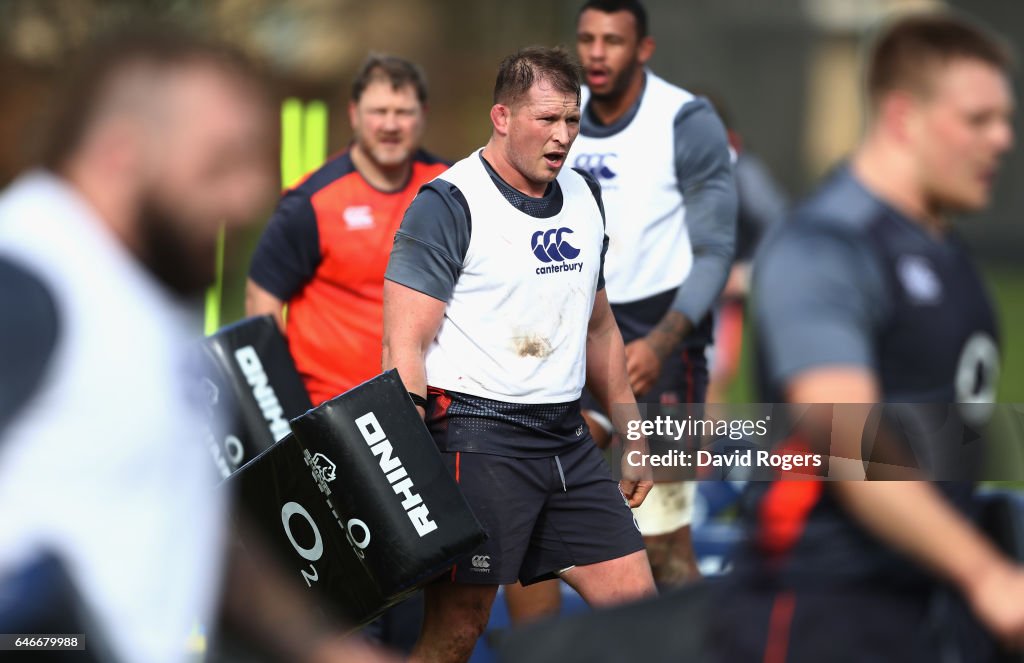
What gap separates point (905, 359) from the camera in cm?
295

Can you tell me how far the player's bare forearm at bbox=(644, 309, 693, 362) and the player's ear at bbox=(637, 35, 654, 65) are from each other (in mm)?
1155

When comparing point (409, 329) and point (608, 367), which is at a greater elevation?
point (409, 329)

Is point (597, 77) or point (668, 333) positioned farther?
point (597, 77)

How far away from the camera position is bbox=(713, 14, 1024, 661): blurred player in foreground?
9.30 feet

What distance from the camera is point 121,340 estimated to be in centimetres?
221

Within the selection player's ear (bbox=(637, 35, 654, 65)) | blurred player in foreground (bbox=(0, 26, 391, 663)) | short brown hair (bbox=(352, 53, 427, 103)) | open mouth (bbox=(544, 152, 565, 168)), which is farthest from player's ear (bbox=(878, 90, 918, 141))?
short brown hair (bbox=(352, 53, 427, 103))

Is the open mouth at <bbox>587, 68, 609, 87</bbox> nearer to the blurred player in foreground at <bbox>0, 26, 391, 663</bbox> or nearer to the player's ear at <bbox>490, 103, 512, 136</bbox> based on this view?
the player's ear at <bbox>490, 103, 512, 136</bbox>

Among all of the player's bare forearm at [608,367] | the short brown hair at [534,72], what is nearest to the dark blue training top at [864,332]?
the short brown hair at [534,72]

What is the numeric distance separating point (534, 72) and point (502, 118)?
0.18 meters

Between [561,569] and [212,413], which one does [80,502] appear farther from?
[212,413]

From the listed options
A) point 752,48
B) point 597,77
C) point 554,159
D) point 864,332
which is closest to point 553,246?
point 554,159

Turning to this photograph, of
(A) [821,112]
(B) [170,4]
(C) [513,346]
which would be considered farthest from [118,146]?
(A) [821,112]

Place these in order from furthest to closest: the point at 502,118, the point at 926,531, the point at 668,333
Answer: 1. the point at 668,333
2. the point at 502,118
3. the point at 926,531

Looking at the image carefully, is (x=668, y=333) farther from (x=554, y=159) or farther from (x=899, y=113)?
(x=899, y=113)
